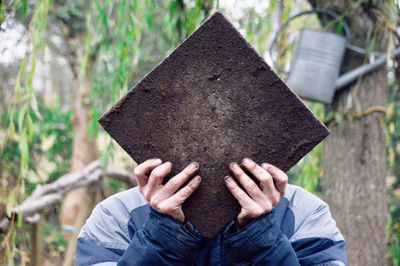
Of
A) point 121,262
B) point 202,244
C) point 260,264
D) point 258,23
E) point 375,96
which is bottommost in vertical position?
point 375,96

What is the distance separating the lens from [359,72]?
8.57 ft

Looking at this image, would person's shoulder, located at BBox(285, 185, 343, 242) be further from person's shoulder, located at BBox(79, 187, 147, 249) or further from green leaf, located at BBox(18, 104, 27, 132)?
green leaf, located at BBox(18, 104, 27, 132)

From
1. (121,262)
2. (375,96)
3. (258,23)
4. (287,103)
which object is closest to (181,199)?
(121,262)

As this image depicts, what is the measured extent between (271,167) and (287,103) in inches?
7.5

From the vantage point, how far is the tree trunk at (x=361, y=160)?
8.64ft

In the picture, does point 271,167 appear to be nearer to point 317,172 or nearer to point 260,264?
point 260,264

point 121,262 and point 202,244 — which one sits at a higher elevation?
point 121,262

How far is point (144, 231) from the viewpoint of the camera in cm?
116

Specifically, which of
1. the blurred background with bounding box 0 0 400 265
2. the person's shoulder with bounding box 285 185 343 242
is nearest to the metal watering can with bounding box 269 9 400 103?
the blurred background with bounding box 0 0 400 265

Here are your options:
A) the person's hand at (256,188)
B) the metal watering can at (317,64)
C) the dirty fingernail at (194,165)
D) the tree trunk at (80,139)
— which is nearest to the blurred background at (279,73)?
the metal watering can at (317,64)

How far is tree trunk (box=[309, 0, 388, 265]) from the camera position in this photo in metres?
2.63

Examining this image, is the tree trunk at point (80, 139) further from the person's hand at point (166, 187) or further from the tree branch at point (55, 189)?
the person's hand at point (166, 187)

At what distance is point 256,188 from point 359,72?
184 centimetres

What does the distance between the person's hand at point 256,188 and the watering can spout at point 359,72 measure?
1.72 m
